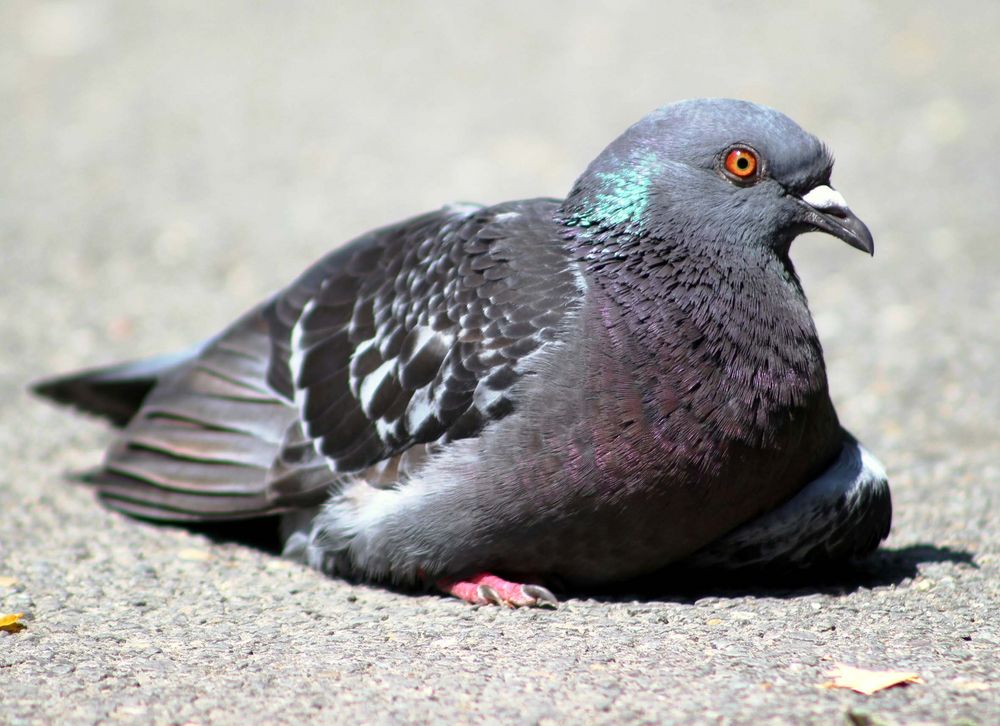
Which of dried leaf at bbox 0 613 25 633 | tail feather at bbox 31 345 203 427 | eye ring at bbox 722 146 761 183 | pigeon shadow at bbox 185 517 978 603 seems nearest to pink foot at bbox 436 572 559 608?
pigeon shadow at bbox 185 517 978 603

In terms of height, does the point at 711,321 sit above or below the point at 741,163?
below

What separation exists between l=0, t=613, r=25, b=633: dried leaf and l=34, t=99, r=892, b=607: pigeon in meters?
1.22

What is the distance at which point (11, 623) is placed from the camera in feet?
15.6

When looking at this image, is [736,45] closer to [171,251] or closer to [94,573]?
[171,251]

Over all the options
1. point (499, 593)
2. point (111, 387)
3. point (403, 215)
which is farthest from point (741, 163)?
point (403, 215)

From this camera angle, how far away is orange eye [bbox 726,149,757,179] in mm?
4965

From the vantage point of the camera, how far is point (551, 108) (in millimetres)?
12000

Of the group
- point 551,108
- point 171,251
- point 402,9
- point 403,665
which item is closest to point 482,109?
point 551,108

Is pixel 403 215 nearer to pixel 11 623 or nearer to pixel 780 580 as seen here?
pixel 780 580

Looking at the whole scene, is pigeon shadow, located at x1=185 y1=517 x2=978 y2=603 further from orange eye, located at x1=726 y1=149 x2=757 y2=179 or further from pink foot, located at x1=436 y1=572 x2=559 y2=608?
orange eye, located at x1=726 y1=149 x2=757 y2=179

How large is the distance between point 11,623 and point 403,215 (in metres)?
6.18

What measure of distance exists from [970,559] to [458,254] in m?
2.53

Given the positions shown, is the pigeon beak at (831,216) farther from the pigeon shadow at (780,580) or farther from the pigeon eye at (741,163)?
the pigeon shadow at (780,580)

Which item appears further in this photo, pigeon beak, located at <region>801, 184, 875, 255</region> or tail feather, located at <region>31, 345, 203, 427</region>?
tail feather, located at <region>31, 345, 203, 427</region>
